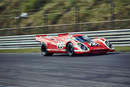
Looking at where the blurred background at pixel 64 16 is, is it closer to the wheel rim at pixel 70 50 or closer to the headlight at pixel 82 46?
the wheel rim at pixel 70 50

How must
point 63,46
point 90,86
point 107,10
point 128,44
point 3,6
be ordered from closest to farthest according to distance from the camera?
point 90,86, point 63,46, point 128,44, point 107,10, point 3,6

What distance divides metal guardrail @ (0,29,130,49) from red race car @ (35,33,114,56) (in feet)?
8.09

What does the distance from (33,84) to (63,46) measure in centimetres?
673

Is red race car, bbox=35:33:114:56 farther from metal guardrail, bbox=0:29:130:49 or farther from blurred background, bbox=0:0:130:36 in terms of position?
blurred background, bbox=0:0:130:36

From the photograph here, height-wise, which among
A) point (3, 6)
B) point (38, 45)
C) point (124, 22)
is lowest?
point (38, 45)

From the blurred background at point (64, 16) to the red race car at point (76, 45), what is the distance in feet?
12.1

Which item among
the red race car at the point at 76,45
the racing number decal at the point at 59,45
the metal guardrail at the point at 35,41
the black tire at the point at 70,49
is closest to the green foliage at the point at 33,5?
the metal guardrail at the point at 35,41

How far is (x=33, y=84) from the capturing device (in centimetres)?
610

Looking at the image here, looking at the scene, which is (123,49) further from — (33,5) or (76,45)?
(33,5)

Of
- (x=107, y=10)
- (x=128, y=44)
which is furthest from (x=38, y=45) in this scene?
(x=128, y=44)

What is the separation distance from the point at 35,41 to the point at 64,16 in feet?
10.3

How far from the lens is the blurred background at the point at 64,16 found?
54.9 feet

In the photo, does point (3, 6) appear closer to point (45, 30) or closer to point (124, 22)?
point (45, 30)

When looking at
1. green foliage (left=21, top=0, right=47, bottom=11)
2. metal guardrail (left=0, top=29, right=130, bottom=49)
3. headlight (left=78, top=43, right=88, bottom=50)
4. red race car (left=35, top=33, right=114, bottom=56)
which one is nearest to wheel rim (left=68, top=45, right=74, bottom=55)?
red race car (left=35, top=33, right=114, bottom=56)
